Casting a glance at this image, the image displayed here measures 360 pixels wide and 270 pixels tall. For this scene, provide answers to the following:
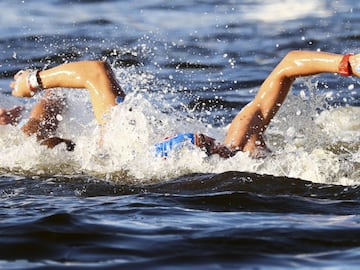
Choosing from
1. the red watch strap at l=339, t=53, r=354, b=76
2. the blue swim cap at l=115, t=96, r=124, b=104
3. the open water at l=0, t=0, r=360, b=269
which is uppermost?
the red watch strap at l=339, t=53, r=354, b=76

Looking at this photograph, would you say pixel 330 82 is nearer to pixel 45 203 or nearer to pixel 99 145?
pixel 99 145

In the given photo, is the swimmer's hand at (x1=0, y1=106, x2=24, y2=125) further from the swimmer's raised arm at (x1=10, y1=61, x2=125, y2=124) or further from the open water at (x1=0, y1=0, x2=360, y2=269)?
the swimmer's raised arm at (x1=10, y1=61, x2=125, y2=124)

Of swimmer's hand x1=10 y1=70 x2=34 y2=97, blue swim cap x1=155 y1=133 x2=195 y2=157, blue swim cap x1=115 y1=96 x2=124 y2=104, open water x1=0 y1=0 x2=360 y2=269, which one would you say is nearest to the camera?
open water x1=0 y1=0 x2=360 y2=269

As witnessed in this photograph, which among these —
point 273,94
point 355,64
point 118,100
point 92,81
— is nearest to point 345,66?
point 355,64

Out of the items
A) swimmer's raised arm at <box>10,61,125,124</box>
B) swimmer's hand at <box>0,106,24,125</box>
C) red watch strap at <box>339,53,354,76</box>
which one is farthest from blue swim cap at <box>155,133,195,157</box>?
swimmer's hand at <box>0,106,24,125</box>

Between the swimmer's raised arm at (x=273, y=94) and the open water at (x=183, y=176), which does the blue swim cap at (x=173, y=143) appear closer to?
the open water at (x=183, y=176)

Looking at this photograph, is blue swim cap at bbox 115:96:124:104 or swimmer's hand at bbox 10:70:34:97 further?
swimmer's hand at bbox 10:70:34:97

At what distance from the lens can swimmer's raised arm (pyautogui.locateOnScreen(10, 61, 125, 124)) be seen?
26.0 ft

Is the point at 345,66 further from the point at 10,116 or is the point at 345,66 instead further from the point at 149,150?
the point at 10,116

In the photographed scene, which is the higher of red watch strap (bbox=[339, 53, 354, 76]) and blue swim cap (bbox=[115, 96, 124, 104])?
red watch strap (bbox=[339, 53, 354, 76])

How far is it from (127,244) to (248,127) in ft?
7.77

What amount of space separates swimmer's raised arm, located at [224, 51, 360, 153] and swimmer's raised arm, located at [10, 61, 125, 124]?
0.90m

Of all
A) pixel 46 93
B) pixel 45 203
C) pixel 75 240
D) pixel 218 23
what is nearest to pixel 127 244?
pixel 75 240

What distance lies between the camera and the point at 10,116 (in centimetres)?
852
